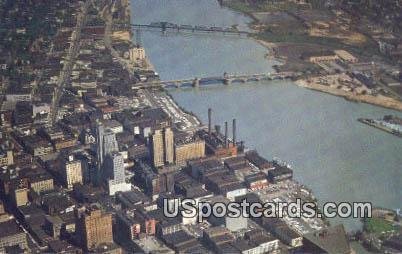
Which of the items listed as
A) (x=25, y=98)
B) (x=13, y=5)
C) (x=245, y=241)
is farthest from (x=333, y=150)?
(x=13, y=5)

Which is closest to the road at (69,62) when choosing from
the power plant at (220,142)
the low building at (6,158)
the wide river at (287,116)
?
the wide river at (287,116)

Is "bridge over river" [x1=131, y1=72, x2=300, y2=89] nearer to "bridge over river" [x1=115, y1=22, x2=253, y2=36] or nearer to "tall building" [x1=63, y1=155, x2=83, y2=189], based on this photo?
"bridge over river" [x1=115, y1=22, x2=253, y2=36]

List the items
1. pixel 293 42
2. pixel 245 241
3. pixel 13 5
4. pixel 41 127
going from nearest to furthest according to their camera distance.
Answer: pixel 245 241 → pixel 41 127 → pixel 293 42 → pixel 13 5

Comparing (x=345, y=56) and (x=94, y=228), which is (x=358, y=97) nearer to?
(x=345, y=56)

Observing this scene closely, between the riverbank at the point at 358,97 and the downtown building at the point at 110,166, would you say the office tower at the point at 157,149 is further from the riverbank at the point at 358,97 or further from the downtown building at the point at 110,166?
the riverbank at the point at 358,97

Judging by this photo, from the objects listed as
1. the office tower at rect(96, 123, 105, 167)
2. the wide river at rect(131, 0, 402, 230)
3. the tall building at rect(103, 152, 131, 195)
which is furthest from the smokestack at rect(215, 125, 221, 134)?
the tall building at rect(103, 152, 131, 195)

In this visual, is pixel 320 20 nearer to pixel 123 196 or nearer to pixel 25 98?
pixel 25 98
